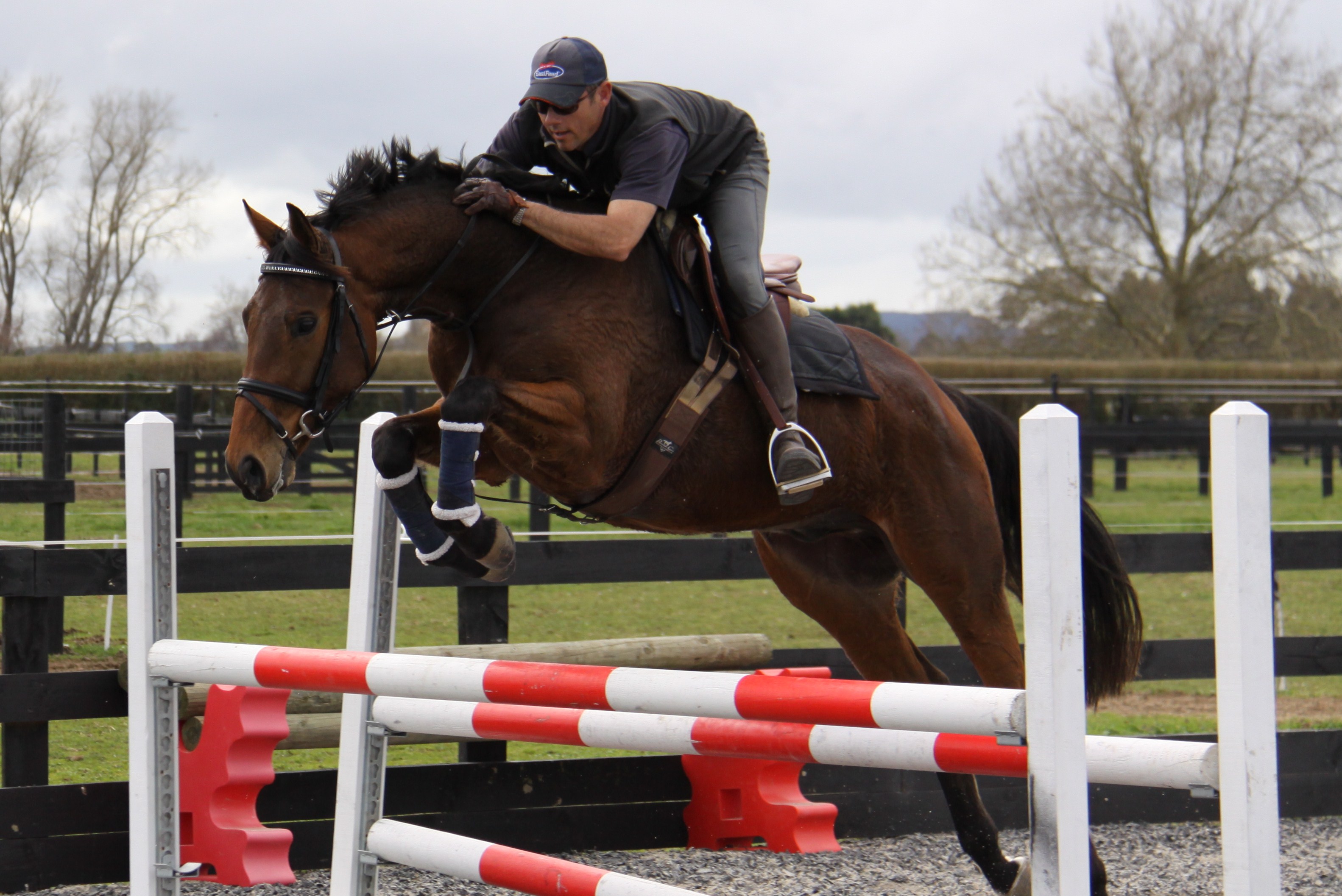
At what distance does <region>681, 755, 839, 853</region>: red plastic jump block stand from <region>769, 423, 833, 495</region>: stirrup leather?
53.3 inches

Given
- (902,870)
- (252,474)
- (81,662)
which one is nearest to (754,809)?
(902,870)

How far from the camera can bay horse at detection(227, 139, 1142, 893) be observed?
2.67m

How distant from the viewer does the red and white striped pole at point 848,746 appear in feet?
5.99

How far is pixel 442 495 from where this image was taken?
2625mm

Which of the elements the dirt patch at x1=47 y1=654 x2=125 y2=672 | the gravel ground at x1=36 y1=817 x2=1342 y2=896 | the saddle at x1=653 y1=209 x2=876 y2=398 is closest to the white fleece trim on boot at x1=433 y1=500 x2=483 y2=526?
the saddle at x1=653 y1=209 x2=876 y2=398

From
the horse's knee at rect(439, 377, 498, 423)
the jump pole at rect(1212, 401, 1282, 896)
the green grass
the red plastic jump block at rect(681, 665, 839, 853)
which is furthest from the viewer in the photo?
the green grass

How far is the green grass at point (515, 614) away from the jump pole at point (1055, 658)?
383 cm

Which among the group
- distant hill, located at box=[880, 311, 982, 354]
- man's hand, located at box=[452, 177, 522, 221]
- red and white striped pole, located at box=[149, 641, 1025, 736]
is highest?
distant hill, located at box=[880, 311, 982, 354]

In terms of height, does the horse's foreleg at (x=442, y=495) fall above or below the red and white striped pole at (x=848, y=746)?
above

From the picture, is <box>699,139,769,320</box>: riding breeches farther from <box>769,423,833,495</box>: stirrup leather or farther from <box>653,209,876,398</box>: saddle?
<box>769,423,833,495</box>: stirrup leather

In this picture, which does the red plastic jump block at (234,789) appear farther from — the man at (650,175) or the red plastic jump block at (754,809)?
the man at (650,175)

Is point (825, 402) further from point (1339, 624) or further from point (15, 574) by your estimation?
point (1339, 624)

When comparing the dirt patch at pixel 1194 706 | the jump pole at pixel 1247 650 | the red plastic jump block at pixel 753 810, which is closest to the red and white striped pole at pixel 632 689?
the jump pole at pixel 1247 650

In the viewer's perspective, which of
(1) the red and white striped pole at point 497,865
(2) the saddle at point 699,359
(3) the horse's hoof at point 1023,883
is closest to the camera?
(1) the red and white striped pole at point 497,865
